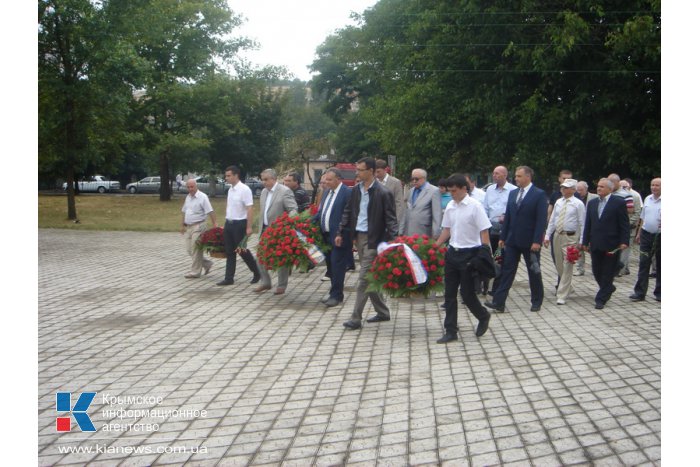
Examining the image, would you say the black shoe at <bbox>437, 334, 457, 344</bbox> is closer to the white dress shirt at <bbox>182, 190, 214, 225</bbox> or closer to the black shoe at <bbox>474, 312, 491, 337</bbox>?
the black shoe at <bbox>474, 312, 491, 337</bbox>

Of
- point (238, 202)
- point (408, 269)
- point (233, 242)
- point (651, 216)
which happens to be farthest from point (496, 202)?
point (233, 242)

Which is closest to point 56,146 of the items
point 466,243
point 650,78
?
point 650,78

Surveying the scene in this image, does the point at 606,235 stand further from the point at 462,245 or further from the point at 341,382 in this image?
the point at 341,382

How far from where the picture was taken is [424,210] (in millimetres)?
10188

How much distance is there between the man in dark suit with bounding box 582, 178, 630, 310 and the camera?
32.5 ft

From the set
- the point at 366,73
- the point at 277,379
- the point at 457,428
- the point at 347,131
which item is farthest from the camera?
the point at 347,131

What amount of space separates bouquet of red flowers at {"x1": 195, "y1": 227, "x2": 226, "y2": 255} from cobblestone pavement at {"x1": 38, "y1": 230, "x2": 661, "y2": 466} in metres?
1.52

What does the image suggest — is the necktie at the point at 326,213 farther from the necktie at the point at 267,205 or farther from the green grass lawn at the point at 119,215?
the green grass lawn at the point at 119,215

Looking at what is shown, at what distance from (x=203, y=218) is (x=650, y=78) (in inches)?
418

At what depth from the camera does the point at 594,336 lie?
7988mm

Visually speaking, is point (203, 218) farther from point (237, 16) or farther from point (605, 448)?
point (237, 16)

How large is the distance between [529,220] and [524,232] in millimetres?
174

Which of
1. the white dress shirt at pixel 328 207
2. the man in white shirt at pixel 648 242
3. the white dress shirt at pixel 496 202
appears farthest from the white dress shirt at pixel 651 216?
the white dress shirt at pixel 328 207

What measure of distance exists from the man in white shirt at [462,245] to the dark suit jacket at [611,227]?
3068 mm
